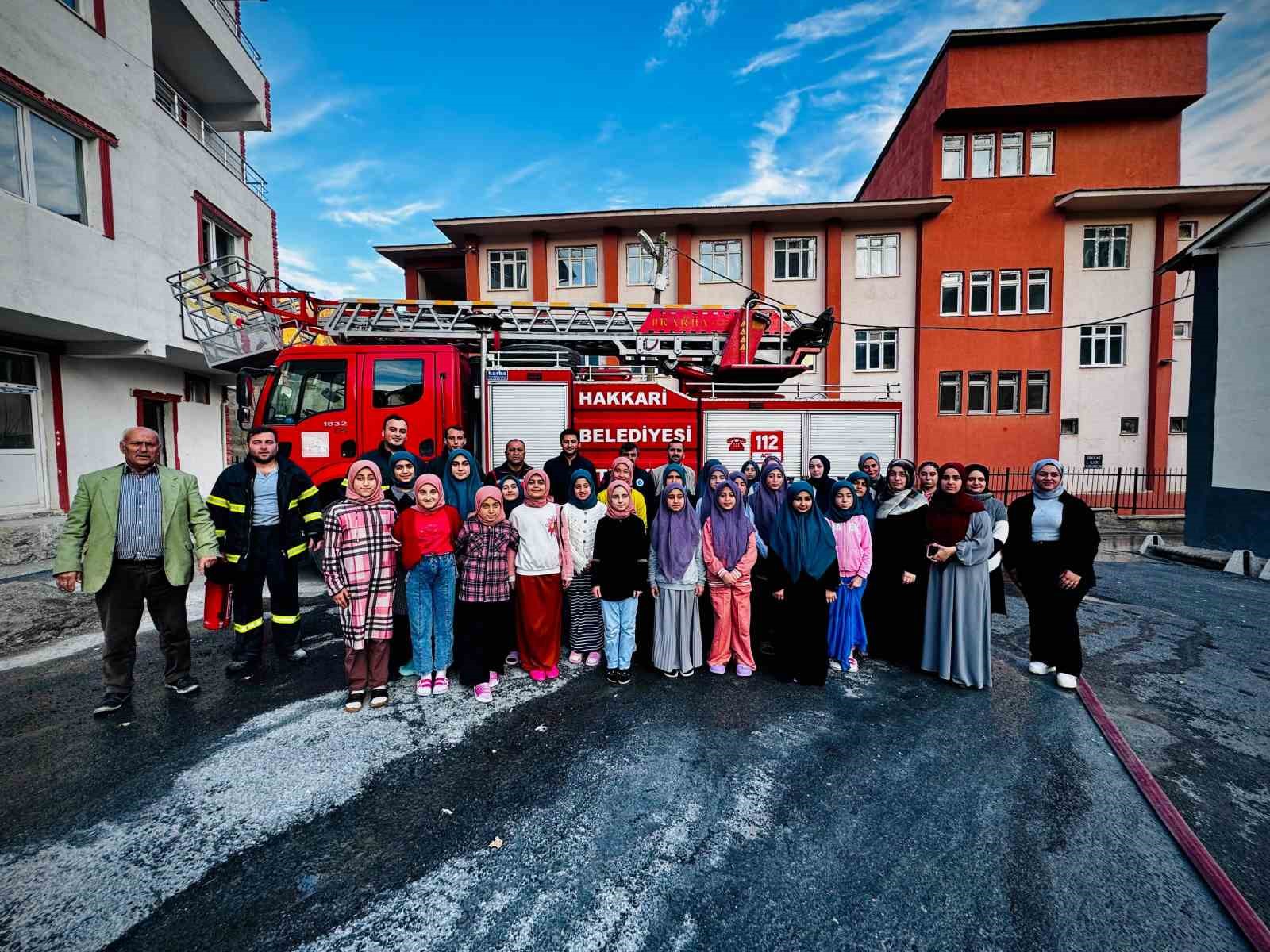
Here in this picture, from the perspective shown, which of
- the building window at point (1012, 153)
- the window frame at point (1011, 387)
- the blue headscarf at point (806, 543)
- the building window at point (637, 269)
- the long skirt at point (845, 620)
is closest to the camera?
the blue headscarf at point (806, 543)

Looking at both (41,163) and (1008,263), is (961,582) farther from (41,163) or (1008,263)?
(1008,263)

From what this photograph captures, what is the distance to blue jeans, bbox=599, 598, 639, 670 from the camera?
13.8 feet

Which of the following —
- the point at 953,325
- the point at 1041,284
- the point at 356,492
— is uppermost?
the point at 1041,284

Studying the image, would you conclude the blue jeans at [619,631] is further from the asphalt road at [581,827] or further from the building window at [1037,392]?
the building window at [1037,392]

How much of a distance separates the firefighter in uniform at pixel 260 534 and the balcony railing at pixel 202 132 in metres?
10.1

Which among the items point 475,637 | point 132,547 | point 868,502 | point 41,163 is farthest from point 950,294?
point 41,163

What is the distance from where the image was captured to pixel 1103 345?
15.7 meters

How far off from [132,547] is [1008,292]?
1996cm

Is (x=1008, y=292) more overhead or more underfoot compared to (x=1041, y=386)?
more overhead

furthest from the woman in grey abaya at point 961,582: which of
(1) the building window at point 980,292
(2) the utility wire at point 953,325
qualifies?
(1) the building window at point 980,292

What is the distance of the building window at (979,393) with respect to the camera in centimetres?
1588

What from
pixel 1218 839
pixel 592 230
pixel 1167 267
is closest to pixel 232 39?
pixel 592 230

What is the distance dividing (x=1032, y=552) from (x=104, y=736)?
21.7ft

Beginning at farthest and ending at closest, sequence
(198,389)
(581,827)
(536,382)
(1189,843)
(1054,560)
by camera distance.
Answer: (198,389), (536,382), (1054,560), (581,827), (1189,843)
